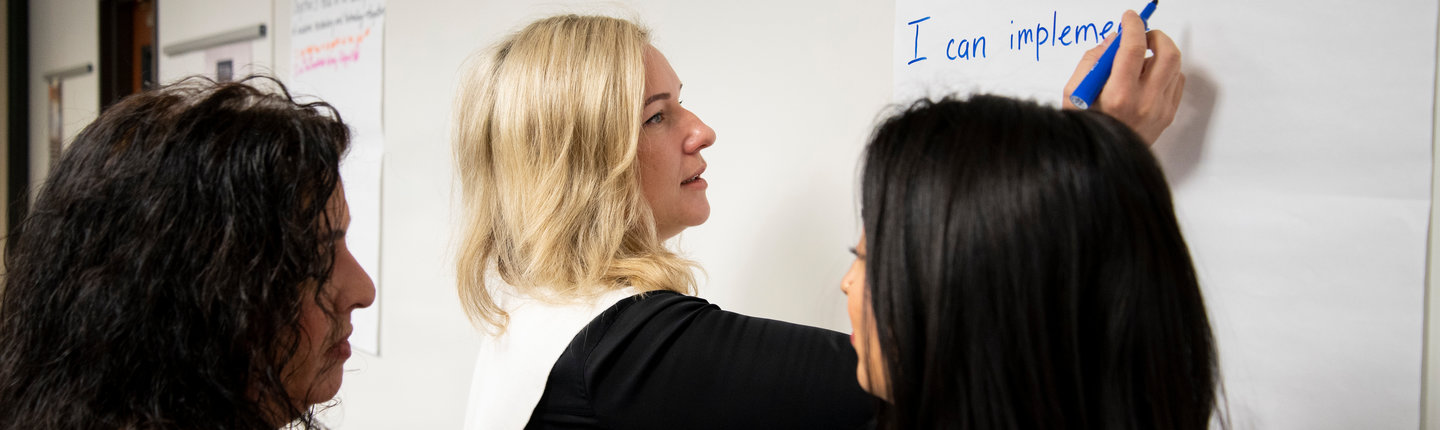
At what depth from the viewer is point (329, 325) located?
619mm

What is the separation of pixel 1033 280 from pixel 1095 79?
265mm

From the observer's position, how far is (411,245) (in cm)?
160

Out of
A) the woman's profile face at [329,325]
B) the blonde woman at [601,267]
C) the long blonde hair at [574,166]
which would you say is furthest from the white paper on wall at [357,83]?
the woman's profile face at [329,325]

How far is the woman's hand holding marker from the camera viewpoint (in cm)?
65

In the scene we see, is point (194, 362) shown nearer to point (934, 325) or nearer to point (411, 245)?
point (934, 325)

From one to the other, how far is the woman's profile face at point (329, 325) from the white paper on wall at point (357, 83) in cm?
107

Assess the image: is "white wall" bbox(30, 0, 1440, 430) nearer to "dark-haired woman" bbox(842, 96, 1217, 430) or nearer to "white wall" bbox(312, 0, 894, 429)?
"white wall" bbox(312, 0, 894, 429)

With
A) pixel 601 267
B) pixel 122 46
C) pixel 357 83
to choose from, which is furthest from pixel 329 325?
pixel 122 46

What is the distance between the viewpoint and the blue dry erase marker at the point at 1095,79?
66 centimetres

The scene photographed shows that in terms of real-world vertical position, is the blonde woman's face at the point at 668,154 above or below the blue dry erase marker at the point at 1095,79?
below

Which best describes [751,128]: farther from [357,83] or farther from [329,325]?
[357,83]

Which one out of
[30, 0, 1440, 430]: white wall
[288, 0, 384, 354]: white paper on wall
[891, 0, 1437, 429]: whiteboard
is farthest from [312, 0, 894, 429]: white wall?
[891, 0, 1437, 429]: whiteboard

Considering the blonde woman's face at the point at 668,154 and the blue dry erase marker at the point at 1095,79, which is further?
the blonde woman's face at the point at 668,154

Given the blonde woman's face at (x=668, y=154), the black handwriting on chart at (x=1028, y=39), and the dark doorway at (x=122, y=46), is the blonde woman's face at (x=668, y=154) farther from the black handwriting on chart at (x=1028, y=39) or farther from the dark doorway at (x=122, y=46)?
the dark doorway at (x=122, y=46)
